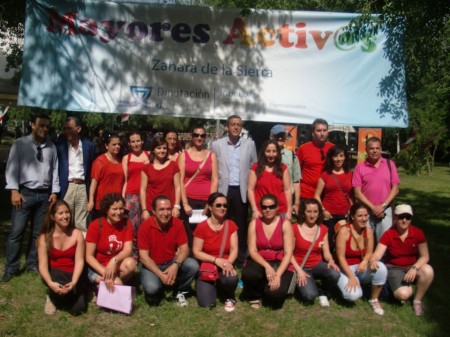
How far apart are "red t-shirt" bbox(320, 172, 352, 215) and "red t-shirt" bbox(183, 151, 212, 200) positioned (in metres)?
1.32

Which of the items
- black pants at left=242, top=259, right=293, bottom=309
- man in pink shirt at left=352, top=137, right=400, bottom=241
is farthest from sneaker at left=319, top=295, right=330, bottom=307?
man in pink shirt at left=352, top=137, right=400, bottom=241

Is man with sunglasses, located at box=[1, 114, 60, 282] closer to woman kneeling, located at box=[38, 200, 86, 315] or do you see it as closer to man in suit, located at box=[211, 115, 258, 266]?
woman kneeling, located at box=[38, 200, 86, 315]

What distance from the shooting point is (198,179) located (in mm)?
5508

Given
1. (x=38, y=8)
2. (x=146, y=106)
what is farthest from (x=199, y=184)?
(x=38, y=8)

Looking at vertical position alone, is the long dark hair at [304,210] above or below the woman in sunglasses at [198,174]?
below

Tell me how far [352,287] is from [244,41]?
3.08 m

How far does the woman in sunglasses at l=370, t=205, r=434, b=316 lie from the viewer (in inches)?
194

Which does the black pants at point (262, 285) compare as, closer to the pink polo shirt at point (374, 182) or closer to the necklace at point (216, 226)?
the necklace at point (216, 226)

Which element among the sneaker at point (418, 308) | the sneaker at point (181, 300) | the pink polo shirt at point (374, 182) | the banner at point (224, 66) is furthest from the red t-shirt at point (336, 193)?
the sneaker at point (181, 300)

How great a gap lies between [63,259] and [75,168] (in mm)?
1286

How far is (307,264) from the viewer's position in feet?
16.9

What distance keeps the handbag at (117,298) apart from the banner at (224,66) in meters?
2.19

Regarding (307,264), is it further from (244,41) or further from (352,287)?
(244,41)

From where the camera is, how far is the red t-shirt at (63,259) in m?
4.64
